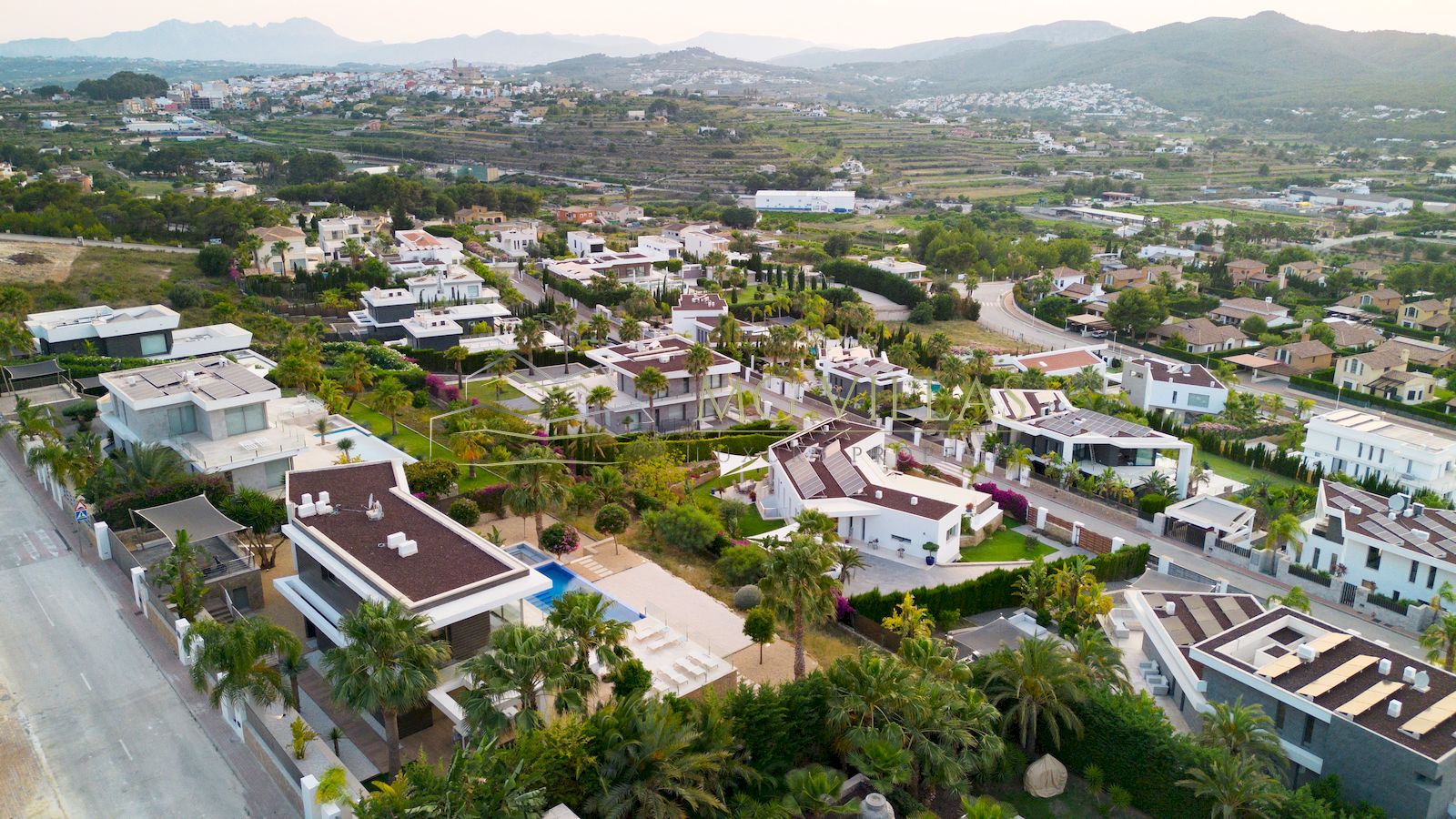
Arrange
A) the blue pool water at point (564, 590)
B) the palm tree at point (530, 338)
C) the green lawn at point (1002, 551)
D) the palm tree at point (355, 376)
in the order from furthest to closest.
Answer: the palm tree at point (530, 338)
the palm tree at point (355, 376)
the green lawn at point (1002, 551)
the blue pool water at point (564, 590)

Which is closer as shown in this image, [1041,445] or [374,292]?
[1041,445]

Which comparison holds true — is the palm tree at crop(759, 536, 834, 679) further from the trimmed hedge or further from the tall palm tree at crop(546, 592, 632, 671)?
the trimmed hedge

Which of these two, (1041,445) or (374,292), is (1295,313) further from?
(374,292)

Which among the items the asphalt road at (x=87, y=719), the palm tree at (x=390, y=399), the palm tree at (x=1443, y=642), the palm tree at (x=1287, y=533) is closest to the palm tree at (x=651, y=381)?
the palm tree at (x=390, y=399)

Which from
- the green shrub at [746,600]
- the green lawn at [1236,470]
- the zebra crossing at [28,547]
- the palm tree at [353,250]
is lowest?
the green lawn at [1236,470]

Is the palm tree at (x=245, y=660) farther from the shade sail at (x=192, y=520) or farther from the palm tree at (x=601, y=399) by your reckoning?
the palm tree at (x=601, y=399)

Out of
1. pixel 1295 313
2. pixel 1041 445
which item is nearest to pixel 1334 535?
pixel 1041 445

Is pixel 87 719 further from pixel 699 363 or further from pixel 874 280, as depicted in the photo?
pixel 874 280
